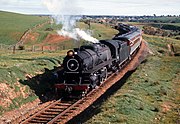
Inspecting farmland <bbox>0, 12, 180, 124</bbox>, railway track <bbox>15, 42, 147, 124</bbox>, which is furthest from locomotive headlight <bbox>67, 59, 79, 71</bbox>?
farmland <bbox>0, 12, 180, 124</bbox>

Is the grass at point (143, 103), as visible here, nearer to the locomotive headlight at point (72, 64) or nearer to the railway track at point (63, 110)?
the railway track at point (63, 110)

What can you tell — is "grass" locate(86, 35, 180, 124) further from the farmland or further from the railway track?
the railway track

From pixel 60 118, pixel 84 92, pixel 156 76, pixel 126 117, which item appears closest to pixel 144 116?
pixel 126 117

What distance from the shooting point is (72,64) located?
28.5 m

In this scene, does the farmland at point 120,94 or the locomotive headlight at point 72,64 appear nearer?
the farmland at point 120,94

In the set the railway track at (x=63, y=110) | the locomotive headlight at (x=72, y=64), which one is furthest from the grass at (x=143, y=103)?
the locomotive headlight at (x=72, y=64)

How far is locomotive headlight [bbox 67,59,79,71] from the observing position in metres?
28.3

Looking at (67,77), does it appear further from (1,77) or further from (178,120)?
(178,120)

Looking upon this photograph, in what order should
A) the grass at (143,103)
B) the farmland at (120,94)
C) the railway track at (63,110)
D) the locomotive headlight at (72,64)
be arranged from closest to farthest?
the grass at (143,103), the farmland at (120,94), the railway track at (63,110), the locomotive headlight at (72,64)

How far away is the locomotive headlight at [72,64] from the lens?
2826 centimetres

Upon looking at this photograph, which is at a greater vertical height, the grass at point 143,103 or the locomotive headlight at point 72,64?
the locomotive headlight at point 72,64

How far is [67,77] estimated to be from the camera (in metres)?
29.0

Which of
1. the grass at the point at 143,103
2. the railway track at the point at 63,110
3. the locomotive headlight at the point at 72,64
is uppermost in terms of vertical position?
the locomotive headlight at the point at 72,64

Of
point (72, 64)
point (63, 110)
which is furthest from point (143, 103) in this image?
point (72, 64)
